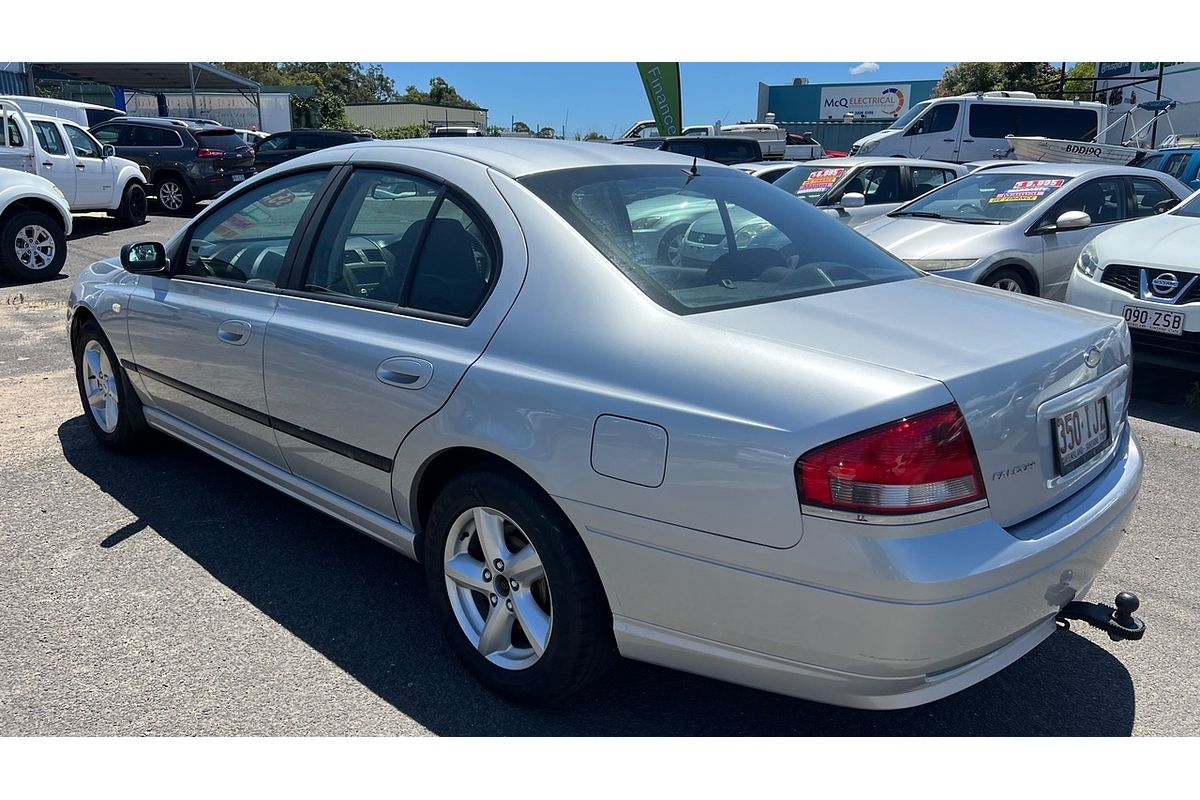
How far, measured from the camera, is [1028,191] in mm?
7910

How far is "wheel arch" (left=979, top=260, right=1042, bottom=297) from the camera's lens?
23.4 ft

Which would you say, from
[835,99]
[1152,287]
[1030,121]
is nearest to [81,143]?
[1152,287]

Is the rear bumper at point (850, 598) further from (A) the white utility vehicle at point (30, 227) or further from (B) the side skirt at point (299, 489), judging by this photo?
(A) the white utility vehicle at point (30, 227)

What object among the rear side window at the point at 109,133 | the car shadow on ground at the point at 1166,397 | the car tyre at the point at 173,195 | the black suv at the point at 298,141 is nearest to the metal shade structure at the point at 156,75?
the black suv at the point at 298,141

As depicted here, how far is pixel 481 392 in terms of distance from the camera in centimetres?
253

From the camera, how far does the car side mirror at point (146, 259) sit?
396cm

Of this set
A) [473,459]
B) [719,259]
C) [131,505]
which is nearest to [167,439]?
[131,505]

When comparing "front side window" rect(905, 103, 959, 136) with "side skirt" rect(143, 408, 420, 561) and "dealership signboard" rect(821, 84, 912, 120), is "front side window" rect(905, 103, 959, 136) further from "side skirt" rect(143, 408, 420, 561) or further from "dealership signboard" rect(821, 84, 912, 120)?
"dealership signboard" rect(821, 84, 912, 120)

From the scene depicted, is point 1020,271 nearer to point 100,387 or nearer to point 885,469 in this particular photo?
point 885,469

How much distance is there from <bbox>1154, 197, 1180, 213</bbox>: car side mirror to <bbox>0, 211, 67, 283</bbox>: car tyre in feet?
37.8

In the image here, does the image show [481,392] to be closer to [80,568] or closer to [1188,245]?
[80,568]

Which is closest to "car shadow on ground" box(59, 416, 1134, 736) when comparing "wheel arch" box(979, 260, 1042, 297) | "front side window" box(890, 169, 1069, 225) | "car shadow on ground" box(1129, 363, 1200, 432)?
"car shadow on ground" box(1129, 363, 1200, 432)

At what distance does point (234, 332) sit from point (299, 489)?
0.65 metres

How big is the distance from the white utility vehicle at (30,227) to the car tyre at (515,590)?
9.52 metres
